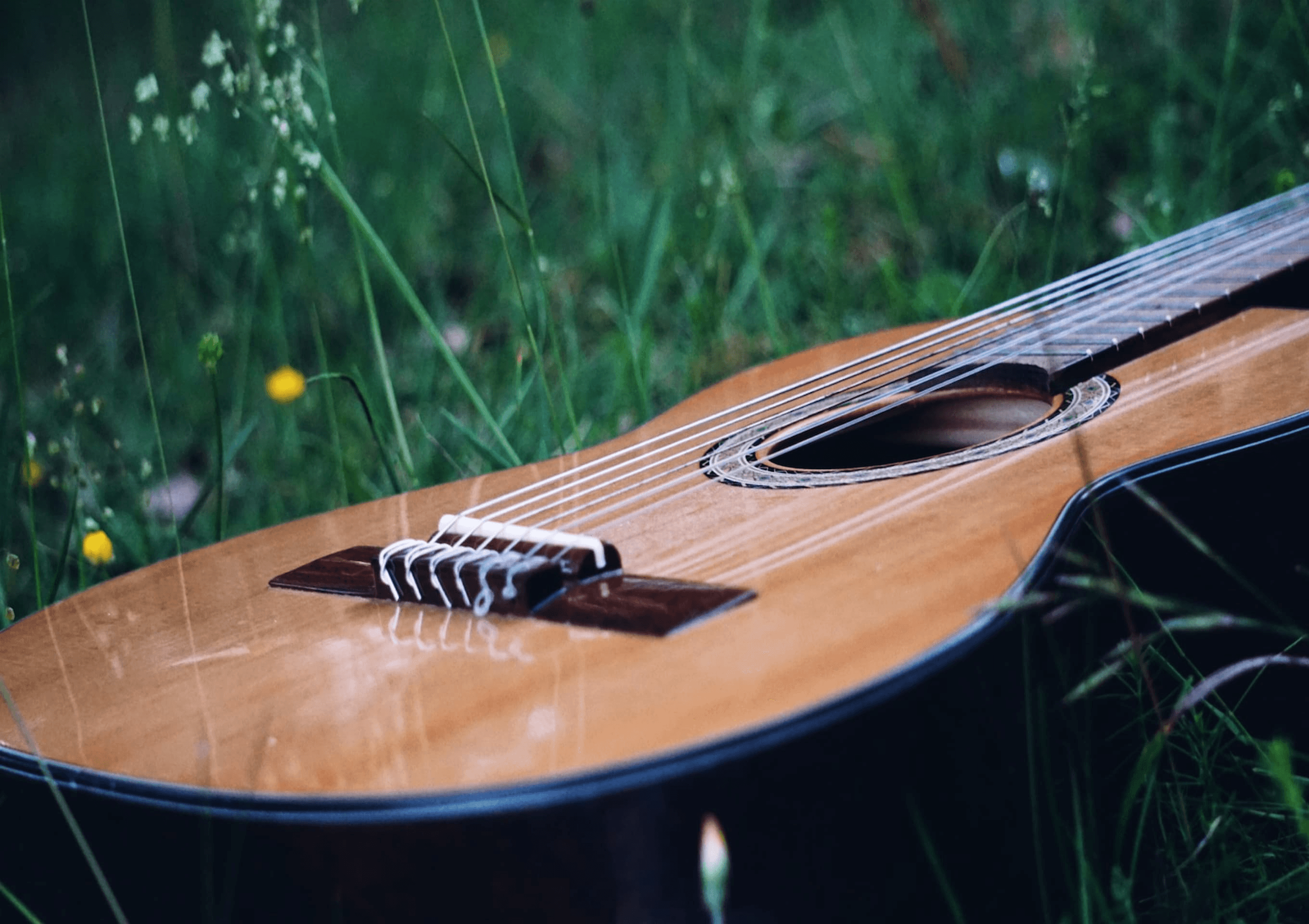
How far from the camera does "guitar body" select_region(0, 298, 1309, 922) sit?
0.56 m

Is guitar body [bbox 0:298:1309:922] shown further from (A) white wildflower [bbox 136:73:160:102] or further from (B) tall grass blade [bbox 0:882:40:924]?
(A) white wildflower [bbox 136:73:160:102]

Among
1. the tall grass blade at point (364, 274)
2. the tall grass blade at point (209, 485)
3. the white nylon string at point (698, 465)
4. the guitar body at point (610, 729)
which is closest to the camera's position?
the guitar body at point (610, 729)

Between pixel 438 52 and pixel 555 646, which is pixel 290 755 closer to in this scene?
pixel 555 646

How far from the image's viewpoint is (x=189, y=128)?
1.18 m

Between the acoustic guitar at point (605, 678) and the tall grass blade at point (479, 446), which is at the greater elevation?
the tall grass blade at point (479, 446)

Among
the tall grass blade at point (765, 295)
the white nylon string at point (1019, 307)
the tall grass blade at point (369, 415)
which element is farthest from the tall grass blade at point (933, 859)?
the tall grass blade at point (765, 295)

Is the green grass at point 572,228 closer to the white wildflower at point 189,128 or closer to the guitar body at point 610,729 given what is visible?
the white wildflower at point 189,128

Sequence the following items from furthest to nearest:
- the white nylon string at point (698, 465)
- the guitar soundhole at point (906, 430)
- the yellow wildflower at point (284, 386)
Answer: the yellow wildflower at point (284, 386)
the guitar soundhole at point (906, 430)
the white nylon string at point (698, 465)

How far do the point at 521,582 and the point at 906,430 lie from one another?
1.94 ft

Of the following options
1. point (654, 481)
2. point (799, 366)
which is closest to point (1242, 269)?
point (799, 366)

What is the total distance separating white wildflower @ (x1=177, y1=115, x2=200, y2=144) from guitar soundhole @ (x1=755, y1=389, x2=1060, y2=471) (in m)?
0.68

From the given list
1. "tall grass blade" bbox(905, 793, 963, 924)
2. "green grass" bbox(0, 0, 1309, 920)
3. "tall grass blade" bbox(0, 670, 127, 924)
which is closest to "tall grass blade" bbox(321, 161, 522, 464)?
"green grass" bbox(0, 0, 1309, 920)

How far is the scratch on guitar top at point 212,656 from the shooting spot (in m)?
0.79

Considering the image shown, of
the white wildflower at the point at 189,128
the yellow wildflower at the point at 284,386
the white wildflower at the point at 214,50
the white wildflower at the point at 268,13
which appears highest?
the white wildflower at the point at 268,13
